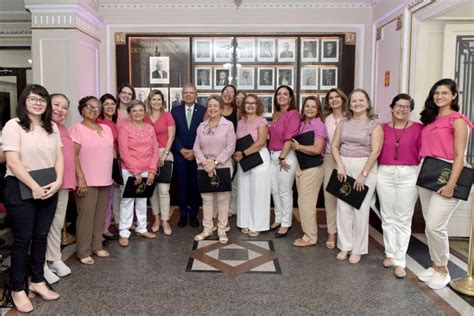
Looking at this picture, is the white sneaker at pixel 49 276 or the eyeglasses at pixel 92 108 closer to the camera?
the white sneaker at pixel 49 276

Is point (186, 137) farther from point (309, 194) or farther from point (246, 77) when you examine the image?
point (246, 77)

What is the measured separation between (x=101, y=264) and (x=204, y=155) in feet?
4.72

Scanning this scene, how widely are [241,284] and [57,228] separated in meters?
1.51

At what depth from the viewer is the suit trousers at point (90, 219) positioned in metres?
3.55

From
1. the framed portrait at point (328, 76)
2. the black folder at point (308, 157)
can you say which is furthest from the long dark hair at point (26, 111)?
the framed portrait at point (328, 76)

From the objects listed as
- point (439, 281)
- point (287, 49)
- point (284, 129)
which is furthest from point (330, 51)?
point (439, 281)

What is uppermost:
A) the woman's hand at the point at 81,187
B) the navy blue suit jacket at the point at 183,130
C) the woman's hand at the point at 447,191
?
the navy blue suit jacket at the point at 183,130

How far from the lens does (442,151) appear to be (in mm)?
3080

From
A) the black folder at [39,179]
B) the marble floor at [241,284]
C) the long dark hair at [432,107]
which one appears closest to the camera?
the black folder at [39,179]

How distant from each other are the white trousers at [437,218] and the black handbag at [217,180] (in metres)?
→ 1.80

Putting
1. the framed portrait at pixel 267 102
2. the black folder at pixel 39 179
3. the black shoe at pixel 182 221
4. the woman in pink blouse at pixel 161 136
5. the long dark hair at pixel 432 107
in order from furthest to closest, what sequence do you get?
the framed portrait at pixel 267 102 < the black shoe at pixel 182 221 < the woman in pink blouse at pixel 161 136 < the long dark hair at pixel 432 107 < the black folder at pixel 39 179

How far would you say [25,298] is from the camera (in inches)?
109

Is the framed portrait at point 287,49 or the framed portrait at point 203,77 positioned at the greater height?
the framed portrait at point 287,49

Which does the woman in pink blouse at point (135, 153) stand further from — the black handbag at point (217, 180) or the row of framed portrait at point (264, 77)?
the row of framed portrait at point (264, 77)
